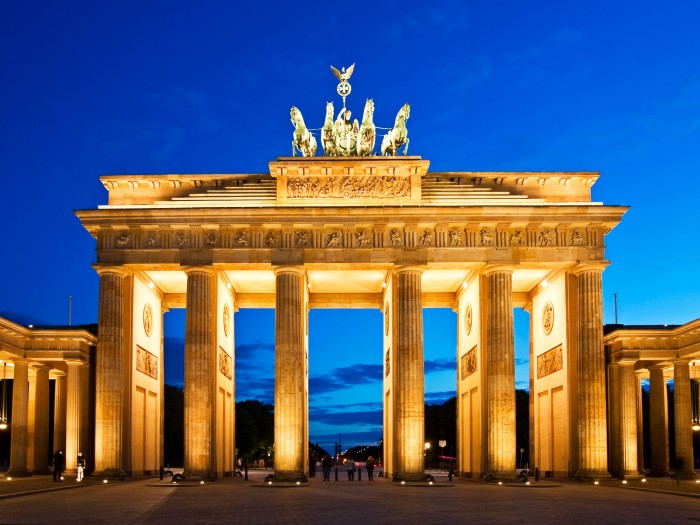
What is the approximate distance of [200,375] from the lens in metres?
48.4

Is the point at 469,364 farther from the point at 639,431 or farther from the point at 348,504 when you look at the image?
the point at 348,504

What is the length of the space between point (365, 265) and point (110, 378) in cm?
1537

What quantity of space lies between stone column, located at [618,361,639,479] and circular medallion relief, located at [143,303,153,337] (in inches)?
1134

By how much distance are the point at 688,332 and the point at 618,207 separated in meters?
9.25

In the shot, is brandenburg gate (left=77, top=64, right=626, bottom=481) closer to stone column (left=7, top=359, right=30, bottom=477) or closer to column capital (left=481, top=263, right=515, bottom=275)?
column capital (left=481, top=263, right=515, bottom=275)

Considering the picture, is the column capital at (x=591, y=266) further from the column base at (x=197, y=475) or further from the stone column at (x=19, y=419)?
the stone column at (x=19, y=419)

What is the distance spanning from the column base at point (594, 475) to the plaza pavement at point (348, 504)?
131 cm

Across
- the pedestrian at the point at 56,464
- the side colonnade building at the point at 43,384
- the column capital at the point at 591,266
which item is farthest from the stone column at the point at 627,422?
the pedestrian at the point at 56,464

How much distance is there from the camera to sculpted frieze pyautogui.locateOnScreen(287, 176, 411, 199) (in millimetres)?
50594

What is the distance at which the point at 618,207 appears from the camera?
48.7m

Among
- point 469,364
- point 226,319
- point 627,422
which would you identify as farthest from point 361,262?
point 627,422

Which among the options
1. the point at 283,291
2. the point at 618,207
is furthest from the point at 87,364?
the point at 618,207

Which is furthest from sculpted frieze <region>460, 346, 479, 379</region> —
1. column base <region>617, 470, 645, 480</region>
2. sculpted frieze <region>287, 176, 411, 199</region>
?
sculpted frieze <region>287, 176, 411, 199</region>

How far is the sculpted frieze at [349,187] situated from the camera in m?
50.6
